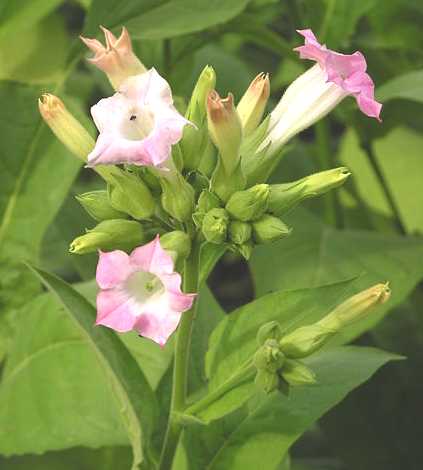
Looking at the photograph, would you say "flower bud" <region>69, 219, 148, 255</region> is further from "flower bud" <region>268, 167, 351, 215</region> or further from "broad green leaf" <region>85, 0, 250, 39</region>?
"broad green leaf" <region>85, 0, 250, 39</region>

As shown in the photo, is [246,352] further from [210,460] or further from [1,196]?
[1,196]

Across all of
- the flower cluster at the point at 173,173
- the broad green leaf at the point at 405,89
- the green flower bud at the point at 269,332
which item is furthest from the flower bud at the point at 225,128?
the broad green leaf at the point at 405,89

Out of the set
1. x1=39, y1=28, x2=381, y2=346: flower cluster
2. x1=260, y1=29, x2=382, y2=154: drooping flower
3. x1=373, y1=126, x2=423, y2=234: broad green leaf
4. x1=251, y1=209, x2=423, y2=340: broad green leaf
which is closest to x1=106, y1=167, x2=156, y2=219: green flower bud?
x1=39, y1=28, x2=381, y2=346: flower cluster

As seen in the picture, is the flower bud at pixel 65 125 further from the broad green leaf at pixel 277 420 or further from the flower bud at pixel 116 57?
the broad green leaf at pixel 277 420

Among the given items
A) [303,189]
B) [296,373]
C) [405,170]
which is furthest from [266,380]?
[405,170]

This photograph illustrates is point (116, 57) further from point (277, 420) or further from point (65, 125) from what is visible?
point (277, 420)
